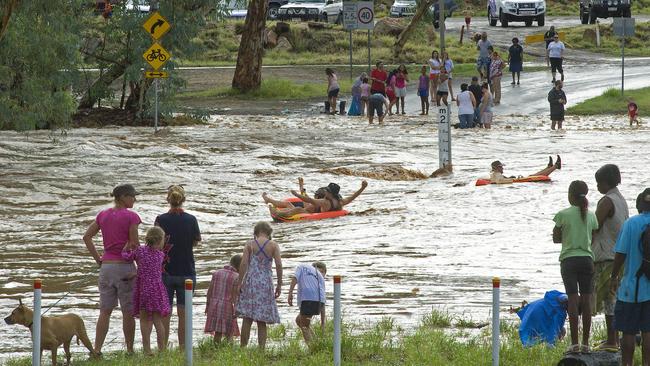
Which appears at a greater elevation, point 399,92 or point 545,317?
point 399,92

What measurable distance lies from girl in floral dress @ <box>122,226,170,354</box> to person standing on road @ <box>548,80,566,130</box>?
83.5 ft

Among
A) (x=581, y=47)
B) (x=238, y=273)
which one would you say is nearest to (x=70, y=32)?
(x=238, y=273)

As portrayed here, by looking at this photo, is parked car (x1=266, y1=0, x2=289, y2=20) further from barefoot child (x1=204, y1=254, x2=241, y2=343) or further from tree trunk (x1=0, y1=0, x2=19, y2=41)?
barefoot child (x1=204, y1=254, x2=241, y2=343)

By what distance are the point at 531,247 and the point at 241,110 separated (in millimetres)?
25189

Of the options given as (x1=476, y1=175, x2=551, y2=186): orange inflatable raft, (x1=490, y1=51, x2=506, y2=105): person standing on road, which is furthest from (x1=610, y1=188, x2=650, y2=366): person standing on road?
(x1=490, y1=51, x2=506, y2=105): person standing on road

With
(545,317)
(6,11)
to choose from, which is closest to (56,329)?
(545,317)

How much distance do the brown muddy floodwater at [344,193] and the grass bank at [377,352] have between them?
1.55 metres

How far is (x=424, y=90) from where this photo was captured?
42.2 meters

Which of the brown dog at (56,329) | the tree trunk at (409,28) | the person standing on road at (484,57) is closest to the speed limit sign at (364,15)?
the person standing on road at (484,57)

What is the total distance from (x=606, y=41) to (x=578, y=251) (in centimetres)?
5162

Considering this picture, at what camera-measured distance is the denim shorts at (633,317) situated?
1090cm

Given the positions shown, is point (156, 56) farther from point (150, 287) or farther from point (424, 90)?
point (150, 287)

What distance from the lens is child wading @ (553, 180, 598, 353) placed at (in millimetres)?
12055

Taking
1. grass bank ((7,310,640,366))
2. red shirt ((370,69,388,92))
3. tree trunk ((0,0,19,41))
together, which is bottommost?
grass bank ((7,310,640,366))
